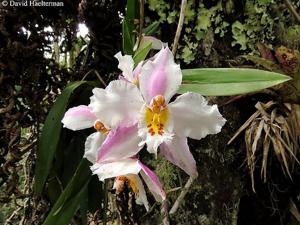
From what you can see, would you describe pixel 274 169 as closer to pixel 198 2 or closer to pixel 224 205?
pixel 224 205

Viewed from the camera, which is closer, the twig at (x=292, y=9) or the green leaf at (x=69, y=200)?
the green leaf at (x=69, y=200)

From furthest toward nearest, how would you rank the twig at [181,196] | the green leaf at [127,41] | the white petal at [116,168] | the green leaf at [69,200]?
1. the twig at [181,196]
2. the green leaf at [127,41]
3. the green leaf at [69,200]
4. the white petal at [116,168]

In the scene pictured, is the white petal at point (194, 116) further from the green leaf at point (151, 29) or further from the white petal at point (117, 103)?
the green leaf at point (151, 29)

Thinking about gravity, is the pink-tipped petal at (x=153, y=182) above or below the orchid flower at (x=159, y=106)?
below

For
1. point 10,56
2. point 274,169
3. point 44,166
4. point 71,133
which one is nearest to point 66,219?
point 44,166

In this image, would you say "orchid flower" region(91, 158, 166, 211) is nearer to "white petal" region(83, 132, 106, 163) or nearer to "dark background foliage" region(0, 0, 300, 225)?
"white petal" region(83, 132, 106, 163)

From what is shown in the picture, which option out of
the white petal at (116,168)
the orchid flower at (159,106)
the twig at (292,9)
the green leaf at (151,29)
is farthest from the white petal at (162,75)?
the twig at (292,9)

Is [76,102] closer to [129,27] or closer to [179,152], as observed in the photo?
[129,27]

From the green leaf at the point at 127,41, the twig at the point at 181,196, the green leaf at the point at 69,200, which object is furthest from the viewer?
the twig at the point at 181,196
